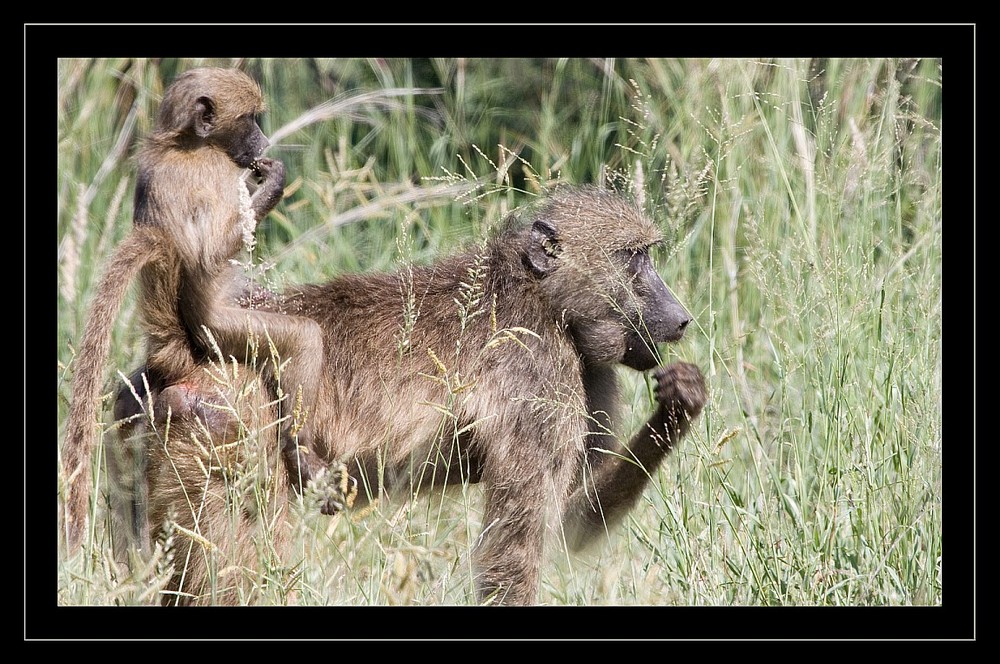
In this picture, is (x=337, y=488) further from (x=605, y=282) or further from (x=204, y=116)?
(x=204, y=116)

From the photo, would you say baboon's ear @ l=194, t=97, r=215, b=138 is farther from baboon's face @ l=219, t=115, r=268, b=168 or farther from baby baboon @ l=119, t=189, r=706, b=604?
baby baboon @ l=119, t=189, r=706, b=604

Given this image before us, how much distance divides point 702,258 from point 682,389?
178 cm

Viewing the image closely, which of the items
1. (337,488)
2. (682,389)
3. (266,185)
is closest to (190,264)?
(266,185)

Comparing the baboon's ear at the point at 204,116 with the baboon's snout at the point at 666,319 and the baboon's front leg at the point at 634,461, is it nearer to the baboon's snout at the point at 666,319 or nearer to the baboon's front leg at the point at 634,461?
the baboon's snout at the point at 666,319

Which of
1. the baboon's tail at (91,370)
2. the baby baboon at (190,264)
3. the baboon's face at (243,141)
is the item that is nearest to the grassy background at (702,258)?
the baboon's tail at (91,370)

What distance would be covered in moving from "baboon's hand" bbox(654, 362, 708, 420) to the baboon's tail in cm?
180

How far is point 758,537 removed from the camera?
4.00m

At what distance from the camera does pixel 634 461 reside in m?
4.07

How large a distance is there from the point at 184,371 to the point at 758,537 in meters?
2.03

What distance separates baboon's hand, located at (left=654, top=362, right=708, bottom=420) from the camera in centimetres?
413

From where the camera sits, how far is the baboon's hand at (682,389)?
413cm

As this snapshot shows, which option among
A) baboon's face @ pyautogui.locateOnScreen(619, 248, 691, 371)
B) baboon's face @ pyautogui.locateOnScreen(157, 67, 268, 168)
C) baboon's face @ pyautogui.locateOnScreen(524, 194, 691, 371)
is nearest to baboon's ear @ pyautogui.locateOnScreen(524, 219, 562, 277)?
baboon's face @ pyautogui.locateOnScreen(524, 194, 691, 371)
